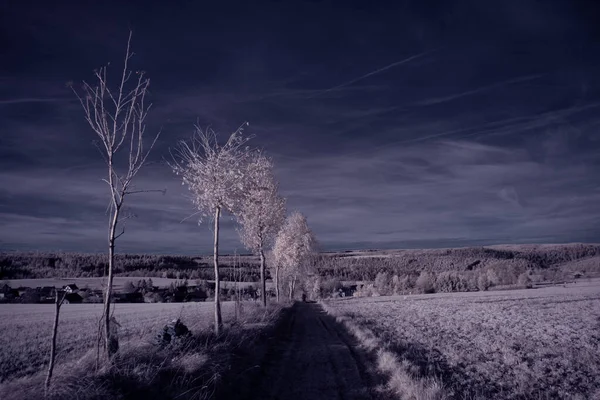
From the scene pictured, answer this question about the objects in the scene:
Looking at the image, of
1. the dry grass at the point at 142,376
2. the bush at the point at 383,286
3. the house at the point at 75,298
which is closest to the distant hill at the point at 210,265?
the house at the point at 75,298

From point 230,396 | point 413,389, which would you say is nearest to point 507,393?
point 413,389

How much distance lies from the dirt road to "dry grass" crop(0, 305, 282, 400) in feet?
3.66

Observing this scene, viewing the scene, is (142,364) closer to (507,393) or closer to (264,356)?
(264,356)

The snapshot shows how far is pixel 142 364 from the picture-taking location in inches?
336

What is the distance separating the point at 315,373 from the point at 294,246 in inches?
1650

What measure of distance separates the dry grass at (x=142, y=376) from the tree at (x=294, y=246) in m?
39.8

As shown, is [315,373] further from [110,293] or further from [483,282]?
[483,282]

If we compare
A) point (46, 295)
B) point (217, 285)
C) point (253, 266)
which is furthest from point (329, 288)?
point (217, 285)

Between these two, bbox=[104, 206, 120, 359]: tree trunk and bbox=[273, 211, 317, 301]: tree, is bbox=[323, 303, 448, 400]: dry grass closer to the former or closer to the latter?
bbox=[104, 206, 120, 359]: tree trunk

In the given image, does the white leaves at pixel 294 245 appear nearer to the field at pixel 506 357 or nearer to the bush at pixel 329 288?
the field at pixel 506 357

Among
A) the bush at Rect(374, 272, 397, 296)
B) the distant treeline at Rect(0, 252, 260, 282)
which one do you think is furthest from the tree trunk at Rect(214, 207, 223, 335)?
the bush at Rect(374, 272, 397, 296)

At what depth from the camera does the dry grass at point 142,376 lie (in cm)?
662

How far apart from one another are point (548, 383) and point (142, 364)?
10721mm

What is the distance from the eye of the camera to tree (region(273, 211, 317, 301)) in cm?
5441
